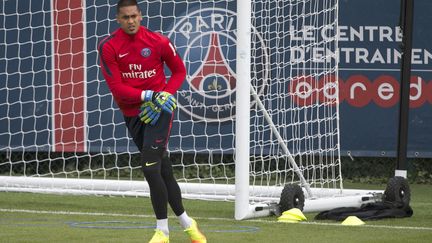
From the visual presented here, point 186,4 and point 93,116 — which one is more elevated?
point 186,4

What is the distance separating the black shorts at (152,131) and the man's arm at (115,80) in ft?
0.63

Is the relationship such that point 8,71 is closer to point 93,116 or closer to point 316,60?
point 93,116

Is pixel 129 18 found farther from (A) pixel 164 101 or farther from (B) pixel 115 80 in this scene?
(A) pixel 164 101

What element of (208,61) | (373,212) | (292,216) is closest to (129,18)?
(292,216)

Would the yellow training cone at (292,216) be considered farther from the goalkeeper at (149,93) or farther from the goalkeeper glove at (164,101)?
the goalkeeper glove at (164,101)

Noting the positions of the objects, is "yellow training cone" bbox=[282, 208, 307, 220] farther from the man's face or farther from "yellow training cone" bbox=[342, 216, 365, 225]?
the man's face

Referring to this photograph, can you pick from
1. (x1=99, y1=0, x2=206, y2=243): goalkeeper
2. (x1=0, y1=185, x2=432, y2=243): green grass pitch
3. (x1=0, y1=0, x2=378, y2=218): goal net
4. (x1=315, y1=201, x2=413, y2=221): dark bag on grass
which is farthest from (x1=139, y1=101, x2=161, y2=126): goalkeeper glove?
(x1=0, y1=0, x2=378, y2=218): goal net

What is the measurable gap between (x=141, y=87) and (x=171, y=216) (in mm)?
2694

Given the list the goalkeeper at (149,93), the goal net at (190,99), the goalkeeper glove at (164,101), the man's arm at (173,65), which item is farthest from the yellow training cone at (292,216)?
the goalkeeper glove at (164,101)

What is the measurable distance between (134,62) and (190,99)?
5621mm

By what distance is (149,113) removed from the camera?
9.28 m

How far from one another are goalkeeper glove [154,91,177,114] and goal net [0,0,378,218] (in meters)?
3.49

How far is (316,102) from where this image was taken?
13.9m

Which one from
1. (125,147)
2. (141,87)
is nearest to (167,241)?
(141,87)
